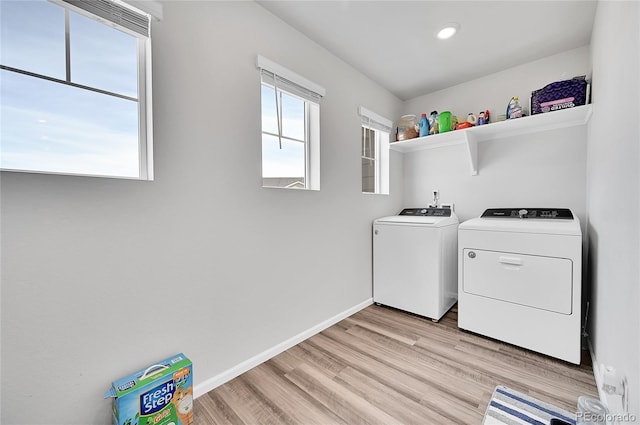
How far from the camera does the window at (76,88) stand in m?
1.01

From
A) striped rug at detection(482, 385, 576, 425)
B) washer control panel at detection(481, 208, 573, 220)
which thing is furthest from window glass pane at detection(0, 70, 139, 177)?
washer control panel at detection(481, 208, 573, 220)

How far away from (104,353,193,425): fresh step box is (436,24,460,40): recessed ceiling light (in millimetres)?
2733

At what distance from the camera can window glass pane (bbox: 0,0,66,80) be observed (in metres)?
1.00

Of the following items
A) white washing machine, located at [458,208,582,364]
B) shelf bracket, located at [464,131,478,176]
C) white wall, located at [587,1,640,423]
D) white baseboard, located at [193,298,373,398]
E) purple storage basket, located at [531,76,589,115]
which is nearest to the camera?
white wall, located at [587,1,640,423]

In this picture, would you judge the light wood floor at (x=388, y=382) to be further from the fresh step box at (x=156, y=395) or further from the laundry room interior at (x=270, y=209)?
the fresh step box at (x=156, y=395)

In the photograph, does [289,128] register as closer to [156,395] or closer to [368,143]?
[368,143]

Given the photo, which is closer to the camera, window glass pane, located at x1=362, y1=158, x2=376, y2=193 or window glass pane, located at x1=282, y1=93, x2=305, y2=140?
window glass pane, located at x1=282, y1=93, x2=305, y2=140

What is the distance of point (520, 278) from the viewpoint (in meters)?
1.87

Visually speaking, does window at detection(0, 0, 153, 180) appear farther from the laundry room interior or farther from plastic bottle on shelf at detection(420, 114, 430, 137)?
plastic bottle on shelf at detection(420, 114, 430, 137)

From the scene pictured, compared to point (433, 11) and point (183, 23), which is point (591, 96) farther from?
point (183, 23)

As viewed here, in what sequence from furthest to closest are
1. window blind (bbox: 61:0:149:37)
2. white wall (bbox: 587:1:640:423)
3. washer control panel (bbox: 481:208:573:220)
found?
washer control panel (bbox: 481:208:573:220), window blind (bbox: 61:0:149:37), white wall (bbox: 587:1:640:423)

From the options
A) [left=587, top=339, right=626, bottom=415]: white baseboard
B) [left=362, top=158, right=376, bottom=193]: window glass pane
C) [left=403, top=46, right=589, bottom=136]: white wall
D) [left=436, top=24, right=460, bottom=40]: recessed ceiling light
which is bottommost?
[left=587, top=339, right=626, bottom=415]: white baseboard

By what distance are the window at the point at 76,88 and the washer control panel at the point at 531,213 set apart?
8.98 ft

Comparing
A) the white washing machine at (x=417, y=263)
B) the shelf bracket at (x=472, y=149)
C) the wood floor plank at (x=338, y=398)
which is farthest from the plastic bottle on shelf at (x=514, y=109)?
the wood floor plank at (x=338, y=398)
